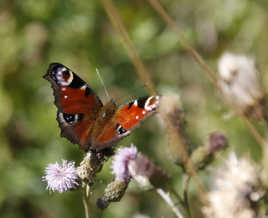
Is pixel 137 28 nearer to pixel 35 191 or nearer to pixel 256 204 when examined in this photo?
pixel 35 191

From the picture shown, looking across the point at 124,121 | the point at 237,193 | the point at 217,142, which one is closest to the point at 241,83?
the point at 217,142

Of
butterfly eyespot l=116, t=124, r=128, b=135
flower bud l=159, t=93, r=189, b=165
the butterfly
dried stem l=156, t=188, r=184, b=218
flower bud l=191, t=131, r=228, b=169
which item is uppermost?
the butterfly

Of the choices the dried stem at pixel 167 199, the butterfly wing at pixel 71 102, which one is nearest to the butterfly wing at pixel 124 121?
the butterfly wing at pixel 71 102

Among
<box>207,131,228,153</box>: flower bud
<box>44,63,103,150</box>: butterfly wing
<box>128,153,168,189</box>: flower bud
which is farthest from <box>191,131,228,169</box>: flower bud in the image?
<box>44,63,103,150</box>: butterfly wing

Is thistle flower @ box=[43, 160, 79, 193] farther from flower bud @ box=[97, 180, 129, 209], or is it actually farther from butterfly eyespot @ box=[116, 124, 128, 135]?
butterfly eyespot @ box=[116, 124, 128, 135]

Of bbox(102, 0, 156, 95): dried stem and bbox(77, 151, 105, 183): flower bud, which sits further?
bbox(77, 151, 105, 183): flower bud

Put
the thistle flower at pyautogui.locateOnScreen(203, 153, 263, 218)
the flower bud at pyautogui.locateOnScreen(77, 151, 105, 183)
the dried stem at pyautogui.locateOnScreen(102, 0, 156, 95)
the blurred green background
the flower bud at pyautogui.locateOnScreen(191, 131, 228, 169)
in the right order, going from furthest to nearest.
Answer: the blurred green background < the flower bud at pyautogui.locateOnScreen(191, 131, 228, 169) < the flower bud at pyautogui.locateOnScreen(77, 151, 105, 183) < the dried stem at pyautogui.locateOnScreen(102, 0, 156, 95) < the thistle flower at pyautogui.locateOnScreen(203, 153, 263, 218)
